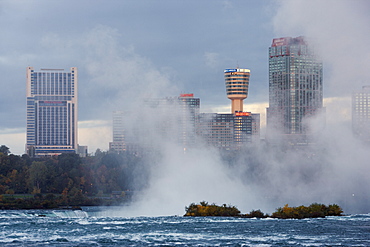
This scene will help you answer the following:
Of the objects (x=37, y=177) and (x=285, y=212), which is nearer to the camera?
(x=285, y=212)

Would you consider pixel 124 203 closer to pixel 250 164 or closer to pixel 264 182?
pixel 264 182

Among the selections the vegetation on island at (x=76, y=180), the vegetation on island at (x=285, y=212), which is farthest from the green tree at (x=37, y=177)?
the vegetation on island at (x=285, y=212)

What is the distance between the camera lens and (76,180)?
170 m

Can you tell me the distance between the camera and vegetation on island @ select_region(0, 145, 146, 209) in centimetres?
15962

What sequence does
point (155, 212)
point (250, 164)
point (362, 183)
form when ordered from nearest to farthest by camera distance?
point (155, 212) < point (362, 183) < point (250, 164)

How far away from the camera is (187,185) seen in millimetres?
132000

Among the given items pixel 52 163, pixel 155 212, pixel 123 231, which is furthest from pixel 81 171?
pixel 123 231

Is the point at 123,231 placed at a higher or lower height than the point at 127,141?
lower

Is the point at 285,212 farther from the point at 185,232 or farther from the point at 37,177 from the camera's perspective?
the point at 37,177

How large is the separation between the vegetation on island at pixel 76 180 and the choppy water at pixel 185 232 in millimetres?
62394

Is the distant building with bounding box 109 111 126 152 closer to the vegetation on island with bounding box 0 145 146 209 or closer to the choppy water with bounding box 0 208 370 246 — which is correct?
the vegetation on island with bounding box 0 145 146 209

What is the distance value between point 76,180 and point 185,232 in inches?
3780

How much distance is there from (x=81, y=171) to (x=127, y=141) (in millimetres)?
15841

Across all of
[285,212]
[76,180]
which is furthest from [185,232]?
[76,180]
